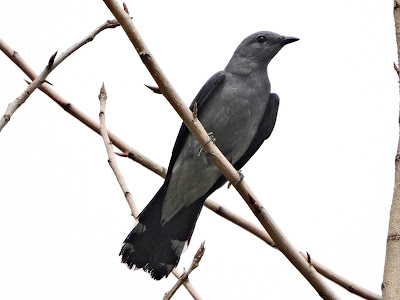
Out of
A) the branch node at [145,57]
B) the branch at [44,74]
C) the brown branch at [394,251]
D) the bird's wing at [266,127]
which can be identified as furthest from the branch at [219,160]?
the bird's wing at [266,127]

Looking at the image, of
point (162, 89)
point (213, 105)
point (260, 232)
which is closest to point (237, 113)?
point (213, 105)

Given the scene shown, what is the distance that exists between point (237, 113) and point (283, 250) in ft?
8.33

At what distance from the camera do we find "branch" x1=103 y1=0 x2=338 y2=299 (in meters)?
3.03

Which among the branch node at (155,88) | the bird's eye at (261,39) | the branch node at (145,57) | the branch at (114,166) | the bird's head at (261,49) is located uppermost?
the bird's eye at (261,39)

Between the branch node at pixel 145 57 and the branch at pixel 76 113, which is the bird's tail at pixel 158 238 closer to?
the branch at pixel 76 113

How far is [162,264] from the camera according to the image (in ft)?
17.6

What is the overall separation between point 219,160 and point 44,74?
119 cm

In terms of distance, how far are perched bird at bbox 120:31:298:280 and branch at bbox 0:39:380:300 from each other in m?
1.06

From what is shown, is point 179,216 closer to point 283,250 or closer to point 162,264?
point 162,264

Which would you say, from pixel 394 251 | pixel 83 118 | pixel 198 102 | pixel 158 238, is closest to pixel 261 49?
pixel 198 102

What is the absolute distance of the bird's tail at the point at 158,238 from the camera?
209 inches

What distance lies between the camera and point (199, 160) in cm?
557

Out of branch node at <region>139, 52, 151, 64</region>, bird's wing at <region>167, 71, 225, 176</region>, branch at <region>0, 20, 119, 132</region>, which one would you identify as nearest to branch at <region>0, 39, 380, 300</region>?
branch at <region>0, 20, 119, 132</region>

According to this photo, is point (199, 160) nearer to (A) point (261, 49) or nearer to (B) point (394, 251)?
(A) point (261, 49)
